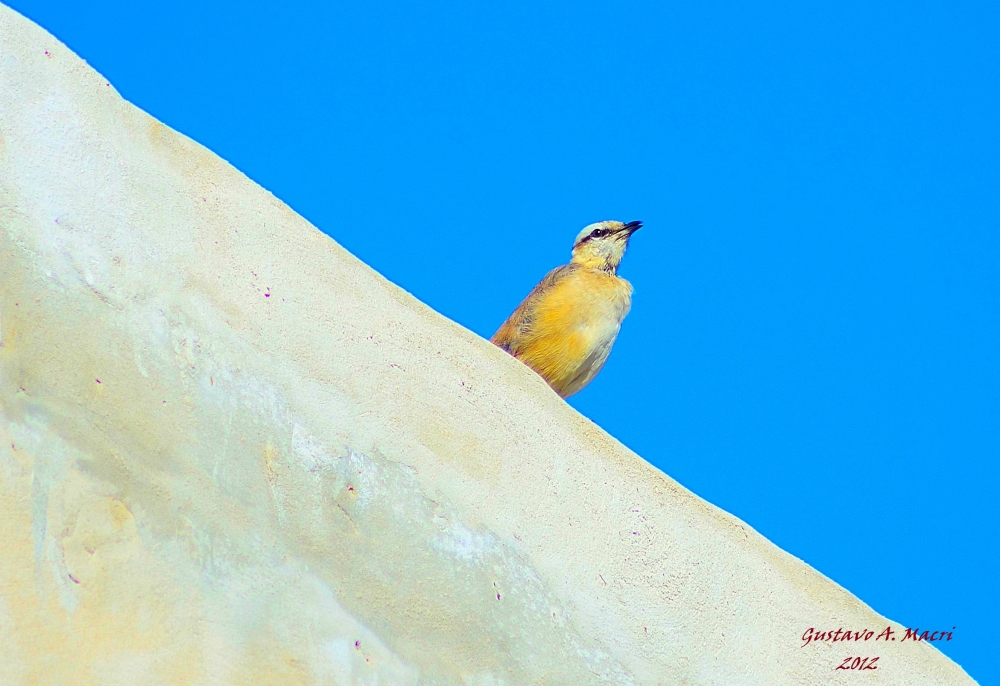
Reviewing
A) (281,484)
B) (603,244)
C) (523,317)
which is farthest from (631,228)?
(281,484)

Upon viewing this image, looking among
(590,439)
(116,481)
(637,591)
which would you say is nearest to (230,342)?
(116,481)

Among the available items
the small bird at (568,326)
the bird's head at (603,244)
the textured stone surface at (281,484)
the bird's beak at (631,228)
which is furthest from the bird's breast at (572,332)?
the textured stone surface at (281,484)

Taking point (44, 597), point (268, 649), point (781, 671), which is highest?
point (781, 671)

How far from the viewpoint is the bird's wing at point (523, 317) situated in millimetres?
8414

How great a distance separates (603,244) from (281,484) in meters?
5.50

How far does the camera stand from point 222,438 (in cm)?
435

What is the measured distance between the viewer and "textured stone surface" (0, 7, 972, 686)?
161 inches

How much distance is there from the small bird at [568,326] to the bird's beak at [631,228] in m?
0.78

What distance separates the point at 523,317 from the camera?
27.9 ft

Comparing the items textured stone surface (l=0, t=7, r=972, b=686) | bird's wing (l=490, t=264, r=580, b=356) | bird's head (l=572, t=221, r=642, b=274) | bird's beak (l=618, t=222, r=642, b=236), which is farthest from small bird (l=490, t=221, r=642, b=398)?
textured stone surface (l=0, t=7, r=972, b=686)

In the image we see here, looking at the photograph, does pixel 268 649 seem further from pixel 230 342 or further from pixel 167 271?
pixel 167 271

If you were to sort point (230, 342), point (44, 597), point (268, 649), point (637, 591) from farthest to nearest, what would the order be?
point (637, 591)
point (230, 342)
point (268, 649)
point (44, 597)

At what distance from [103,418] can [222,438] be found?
1.48 feet

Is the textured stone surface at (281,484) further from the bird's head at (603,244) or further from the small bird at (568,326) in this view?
the bird's head at (603,244)
